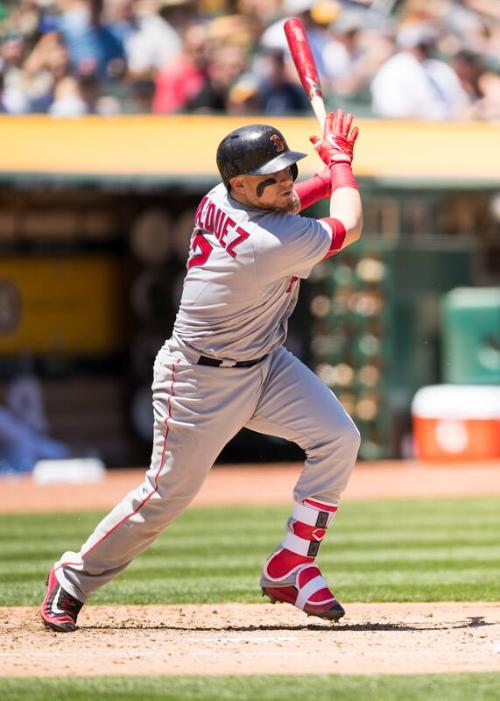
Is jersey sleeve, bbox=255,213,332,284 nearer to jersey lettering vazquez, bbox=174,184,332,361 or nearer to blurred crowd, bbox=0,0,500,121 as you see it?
jersey lettering vazquez, bbox=174,184,332,361

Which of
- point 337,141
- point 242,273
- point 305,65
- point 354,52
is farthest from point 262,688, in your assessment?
point 354,52

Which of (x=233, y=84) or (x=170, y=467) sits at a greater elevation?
(x=233, y=84)

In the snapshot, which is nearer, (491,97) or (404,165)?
(404,165)

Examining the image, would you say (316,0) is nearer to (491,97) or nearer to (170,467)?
(491,97)

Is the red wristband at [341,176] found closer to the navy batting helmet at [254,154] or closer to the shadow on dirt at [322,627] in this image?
the navy batting helmet at [254,154]

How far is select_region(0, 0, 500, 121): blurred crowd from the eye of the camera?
1349cm

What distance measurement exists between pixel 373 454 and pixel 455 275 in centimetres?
194

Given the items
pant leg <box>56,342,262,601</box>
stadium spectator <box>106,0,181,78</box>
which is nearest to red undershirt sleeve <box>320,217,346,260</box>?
pant leg <box>56,342,262,601</box>

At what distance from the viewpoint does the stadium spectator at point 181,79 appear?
1372 centimetres

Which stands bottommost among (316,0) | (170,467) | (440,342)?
(440,342)

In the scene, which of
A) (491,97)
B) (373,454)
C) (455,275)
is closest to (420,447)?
(373,454)

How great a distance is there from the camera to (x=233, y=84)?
1390 cm

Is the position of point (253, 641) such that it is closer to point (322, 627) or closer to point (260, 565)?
point (322, 627)

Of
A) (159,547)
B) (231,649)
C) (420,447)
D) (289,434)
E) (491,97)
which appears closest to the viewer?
(231,649)
